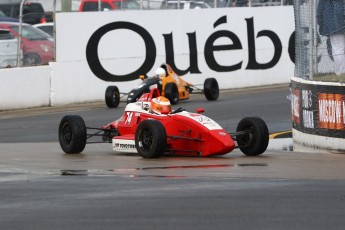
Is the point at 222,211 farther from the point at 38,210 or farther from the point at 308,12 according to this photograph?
the point at 308,12

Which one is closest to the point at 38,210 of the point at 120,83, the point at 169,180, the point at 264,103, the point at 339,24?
the point at 169,180

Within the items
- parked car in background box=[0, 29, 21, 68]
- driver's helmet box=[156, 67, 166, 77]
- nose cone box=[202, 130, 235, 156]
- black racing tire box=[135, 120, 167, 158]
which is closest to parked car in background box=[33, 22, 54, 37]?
parked car in background box=[0, 29, 21, 68]

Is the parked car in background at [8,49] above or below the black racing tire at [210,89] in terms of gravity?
above

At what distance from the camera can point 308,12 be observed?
54.3 feet

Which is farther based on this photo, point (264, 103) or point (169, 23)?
point (169, 23)

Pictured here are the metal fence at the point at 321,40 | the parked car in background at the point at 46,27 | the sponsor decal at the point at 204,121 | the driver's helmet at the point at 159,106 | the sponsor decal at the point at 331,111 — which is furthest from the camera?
the parked car in background at the point at 46,27

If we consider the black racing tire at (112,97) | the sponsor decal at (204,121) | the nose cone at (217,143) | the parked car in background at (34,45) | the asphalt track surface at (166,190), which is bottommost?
the asphalt track surface at (166,190)

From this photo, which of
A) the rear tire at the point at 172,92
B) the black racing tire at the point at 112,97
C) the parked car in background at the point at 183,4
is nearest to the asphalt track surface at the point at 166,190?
the black racing tire at the point at 112,97

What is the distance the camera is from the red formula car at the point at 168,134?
14844mm

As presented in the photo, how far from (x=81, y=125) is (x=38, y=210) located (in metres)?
6.20

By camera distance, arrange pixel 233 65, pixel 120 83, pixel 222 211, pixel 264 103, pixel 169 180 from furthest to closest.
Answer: pixel 233 65 → pixel 120 83 → pixel 264 103 → pixel 169 180 → pixel 222 211

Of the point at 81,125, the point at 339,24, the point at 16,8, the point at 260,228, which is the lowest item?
the point at 260,228

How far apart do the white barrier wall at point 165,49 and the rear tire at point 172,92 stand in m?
2.76

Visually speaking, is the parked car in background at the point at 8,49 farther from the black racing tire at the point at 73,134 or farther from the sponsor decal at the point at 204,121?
the sponsor decal at the point at 204,121
